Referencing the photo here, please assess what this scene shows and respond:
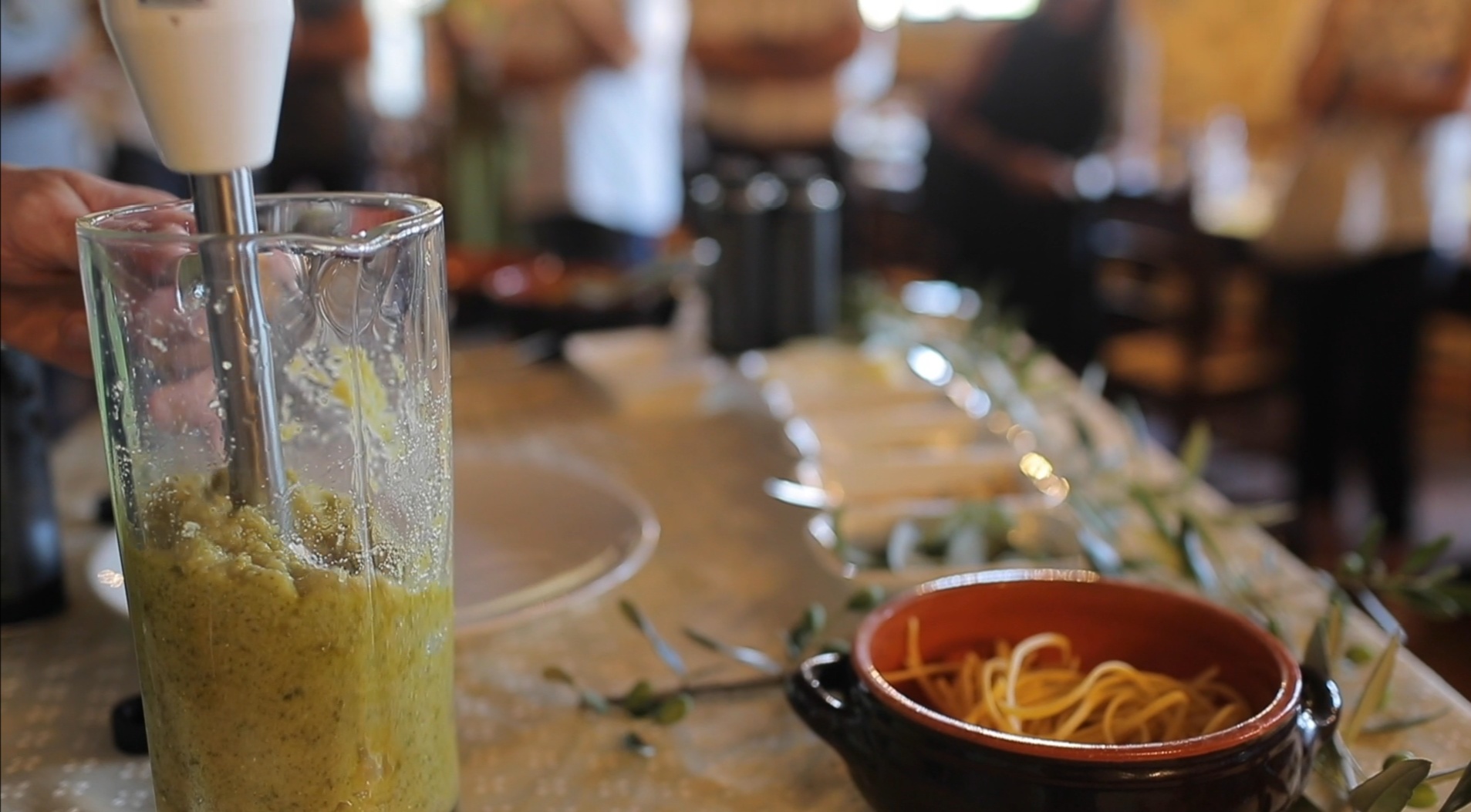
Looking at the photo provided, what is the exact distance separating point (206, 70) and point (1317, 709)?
0.44m

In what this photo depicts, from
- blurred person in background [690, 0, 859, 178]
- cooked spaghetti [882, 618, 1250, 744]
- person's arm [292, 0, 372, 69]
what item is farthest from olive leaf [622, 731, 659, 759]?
person's arm [292, 0, 372, 69]

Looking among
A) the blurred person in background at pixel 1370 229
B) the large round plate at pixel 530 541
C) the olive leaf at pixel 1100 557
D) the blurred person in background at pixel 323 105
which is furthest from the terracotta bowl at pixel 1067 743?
the blurred person in background at pixel 323 105

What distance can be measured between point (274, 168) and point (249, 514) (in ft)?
8.94

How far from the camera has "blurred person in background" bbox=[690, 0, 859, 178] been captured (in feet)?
8.44

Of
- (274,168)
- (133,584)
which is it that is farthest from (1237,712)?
(274,168)

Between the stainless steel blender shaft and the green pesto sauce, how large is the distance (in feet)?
0.03

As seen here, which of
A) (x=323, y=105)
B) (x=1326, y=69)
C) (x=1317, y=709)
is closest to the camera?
(x=1317, y=709)

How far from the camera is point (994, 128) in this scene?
268 centimetres

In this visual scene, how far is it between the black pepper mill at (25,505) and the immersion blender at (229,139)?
0.31 m

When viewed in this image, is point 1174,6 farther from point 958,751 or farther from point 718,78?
point 958,751

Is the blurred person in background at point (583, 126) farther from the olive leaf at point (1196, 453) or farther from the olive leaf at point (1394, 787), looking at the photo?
the olive leaf at point (1394, 787)

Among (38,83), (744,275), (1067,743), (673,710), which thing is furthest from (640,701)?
(38,83)

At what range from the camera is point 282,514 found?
40 centimetres

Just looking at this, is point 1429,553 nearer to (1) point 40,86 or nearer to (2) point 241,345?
(2) point 241,345
